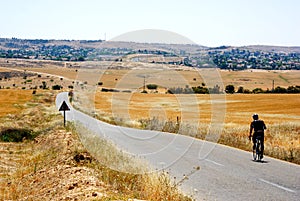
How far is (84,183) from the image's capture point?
10.4 metres

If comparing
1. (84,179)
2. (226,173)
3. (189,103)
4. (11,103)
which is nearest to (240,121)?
(189,103)

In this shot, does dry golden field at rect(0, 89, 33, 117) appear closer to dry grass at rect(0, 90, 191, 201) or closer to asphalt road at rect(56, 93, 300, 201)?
asphalt road at rect(56, 93, 300, 201)

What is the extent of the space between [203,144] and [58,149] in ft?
30.4

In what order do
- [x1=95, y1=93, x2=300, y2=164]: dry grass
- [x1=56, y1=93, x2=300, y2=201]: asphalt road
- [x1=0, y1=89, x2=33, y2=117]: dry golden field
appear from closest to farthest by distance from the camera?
[x1=56, y1=93, x2=300, y2=201]: asphalt road, [x1=95, y1=93, x2=300, y2=164]: dry grass, [x1=0, y1=89, x2=33, y2=117]: dry golden field

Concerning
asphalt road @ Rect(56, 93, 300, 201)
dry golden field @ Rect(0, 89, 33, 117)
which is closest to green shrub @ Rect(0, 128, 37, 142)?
asphalt road @ Rect(56, 93, 300, 201)

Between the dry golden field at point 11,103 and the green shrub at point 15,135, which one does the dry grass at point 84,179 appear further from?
the dry golden field at point 11,103

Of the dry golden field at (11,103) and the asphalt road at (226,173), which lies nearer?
the asphalt road at (226,173)

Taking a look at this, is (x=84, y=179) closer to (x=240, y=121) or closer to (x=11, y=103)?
(x=240, y=121)

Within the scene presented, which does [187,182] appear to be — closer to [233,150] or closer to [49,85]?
[233,150]

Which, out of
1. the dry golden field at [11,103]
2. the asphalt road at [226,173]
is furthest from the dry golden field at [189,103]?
the dry golden field at [11,103]

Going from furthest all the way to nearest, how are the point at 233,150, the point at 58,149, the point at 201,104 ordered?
the point at 201,104 → the point at 233,150 → the point at 58,149

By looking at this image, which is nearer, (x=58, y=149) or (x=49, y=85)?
(x=58, y=149)

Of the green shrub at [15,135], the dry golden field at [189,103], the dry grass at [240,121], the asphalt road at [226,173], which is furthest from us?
the green shrub at [15,135]

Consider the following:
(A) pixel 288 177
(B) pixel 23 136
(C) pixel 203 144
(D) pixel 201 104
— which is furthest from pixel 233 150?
(D) pixel 201 104
